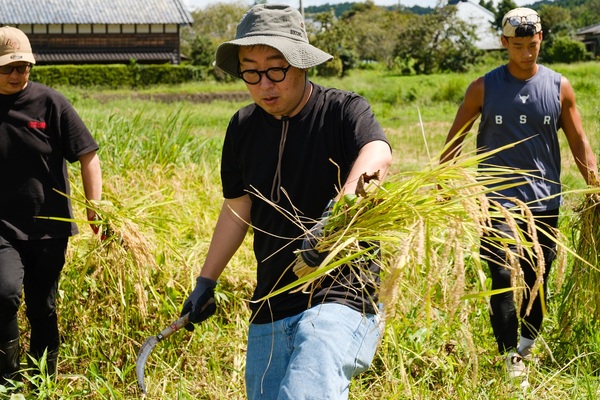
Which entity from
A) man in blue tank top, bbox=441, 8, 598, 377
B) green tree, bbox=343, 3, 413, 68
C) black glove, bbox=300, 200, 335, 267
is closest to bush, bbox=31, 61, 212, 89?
green tree, bbox=343, 3, 413, 68

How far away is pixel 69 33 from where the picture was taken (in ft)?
142

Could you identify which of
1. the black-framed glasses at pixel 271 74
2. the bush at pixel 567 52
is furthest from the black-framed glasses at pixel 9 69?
the bush at pixel 567 52

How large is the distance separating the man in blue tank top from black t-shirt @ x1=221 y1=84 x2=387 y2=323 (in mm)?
1336

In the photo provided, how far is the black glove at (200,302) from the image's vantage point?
110 inches

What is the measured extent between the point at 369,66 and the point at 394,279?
1892 inches

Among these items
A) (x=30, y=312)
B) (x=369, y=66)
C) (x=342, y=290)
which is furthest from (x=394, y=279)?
(x=369, y=66)

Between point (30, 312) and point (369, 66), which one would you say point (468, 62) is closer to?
point (369, 66)

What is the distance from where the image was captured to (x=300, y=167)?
2512 millimetres

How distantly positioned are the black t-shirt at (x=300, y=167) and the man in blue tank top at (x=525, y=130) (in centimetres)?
134

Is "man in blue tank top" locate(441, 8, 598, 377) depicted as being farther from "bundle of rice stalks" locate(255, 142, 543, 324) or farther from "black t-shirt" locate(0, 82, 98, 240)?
"black t-shirt" locate(0, 82, 98, 240)

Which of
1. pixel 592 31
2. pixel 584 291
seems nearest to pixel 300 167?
pixel 584 291

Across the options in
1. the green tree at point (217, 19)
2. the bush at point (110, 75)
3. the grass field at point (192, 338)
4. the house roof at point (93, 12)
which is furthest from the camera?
the green tree at point (217, 19)

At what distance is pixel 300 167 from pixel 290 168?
4 centimetres

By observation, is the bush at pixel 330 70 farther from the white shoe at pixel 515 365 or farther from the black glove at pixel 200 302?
the black glove at pixel 200 302
